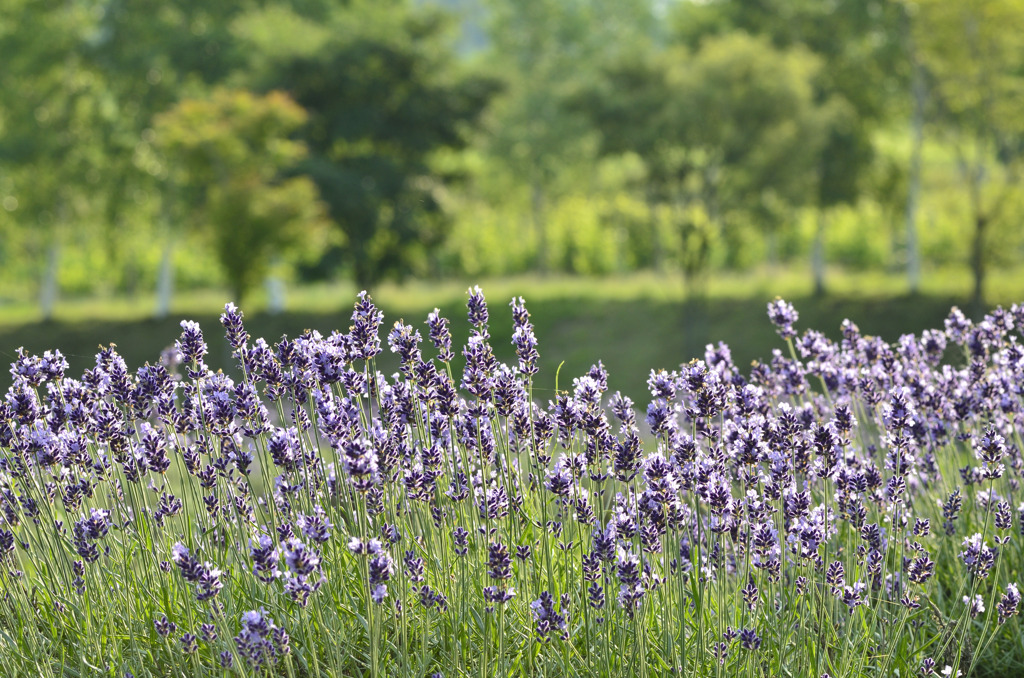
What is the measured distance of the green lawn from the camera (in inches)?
814

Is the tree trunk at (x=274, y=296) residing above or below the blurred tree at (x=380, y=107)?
below

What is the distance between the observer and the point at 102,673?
3.12m

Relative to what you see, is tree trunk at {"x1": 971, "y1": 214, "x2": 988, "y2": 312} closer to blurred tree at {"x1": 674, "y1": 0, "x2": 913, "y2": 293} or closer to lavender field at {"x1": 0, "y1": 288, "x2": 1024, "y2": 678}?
blurred tree at {"x1": 674, "y1": 0, "x2": 913, "y2": 293}

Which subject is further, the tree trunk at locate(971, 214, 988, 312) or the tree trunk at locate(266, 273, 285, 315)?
the tree trunk at locate(266, 273, 285, 315)

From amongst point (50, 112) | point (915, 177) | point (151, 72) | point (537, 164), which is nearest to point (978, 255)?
point (915, 177)

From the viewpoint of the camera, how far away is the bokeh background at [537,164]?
20.7m

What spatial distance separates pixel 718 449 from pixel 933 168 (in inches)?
887

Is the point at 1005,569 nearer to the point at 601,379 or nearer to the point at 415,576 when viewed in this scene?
the point at 601,379

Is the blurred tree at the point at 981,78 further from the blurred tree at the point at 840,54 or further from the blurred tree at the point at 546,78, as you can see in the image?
the blurred tree at the point at 546,78

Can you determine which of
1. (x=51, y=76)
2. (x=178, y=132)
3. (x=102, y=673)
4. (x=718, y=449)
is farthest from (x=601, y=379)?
(x=51, y=76)

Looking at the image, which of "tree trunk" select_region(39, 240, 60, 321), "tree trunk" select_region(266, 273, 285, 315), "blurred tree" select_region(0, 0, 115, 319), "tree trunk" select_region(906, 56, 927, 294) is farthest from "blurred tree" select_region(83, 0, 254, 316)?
"tree trunk" select_region(906, 56, 927, 294)

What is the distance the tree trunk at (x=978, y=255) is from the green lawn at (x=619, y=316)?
0.70 metres

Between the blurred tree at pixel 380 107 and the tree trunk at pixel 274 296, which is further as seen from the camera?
the tree trunk at pixel 274 296

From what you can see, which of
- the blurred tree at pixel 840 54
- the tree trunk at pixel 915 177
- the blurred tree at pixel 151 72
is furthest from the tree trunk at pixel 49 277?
the tree trunk at pixel 915 177
